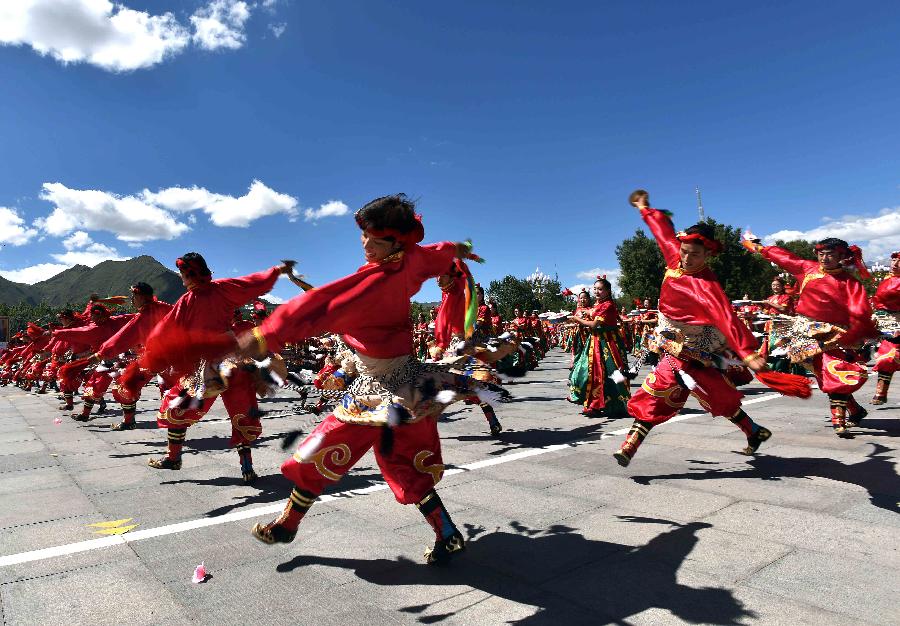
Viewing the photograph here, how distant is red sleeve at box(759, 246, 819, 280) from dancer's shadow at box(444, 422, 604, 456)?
2.83 m

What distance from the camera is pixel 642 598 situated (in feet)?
8.56

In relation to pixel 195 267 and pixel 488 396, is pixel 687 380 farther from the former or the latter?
pixel 195 267

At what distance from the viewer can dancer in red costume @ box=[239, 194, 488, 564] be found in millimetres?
2920

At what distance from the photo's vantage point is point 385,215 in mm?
3068

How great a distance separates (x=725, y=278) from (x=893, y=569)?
4931 centimetres

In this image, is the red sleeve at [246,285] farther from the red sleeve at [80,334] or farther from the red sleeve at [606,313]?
the red sleeve at [80,334]

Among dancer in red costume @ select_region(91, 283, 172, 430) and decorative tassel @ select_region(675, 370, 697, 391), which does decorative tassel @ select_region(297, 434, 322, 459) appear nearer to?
decorative tassel @ select_region(675, 370, 697, 391)

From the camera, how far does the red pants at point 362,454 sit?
10.1 ft

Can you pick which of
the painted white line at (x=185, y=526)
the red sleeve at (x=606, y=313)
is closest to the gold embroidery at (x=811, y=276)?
the red sleeve at (x=606, y=313)

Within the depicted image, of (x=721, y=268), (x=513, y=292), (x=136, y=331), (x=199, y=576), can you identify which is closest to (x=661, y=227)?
(x=199, y=576)

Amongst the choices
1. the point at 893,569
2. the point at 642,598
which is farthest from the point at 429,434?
the point at 893,569

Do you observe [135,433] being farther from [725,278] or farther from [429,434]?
[725,278]

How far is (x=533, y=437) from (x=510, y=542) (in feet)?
11.2

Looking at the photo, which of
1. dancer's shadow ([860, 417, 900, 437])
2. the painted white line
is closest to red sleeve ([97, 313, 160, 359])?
the painted white line
